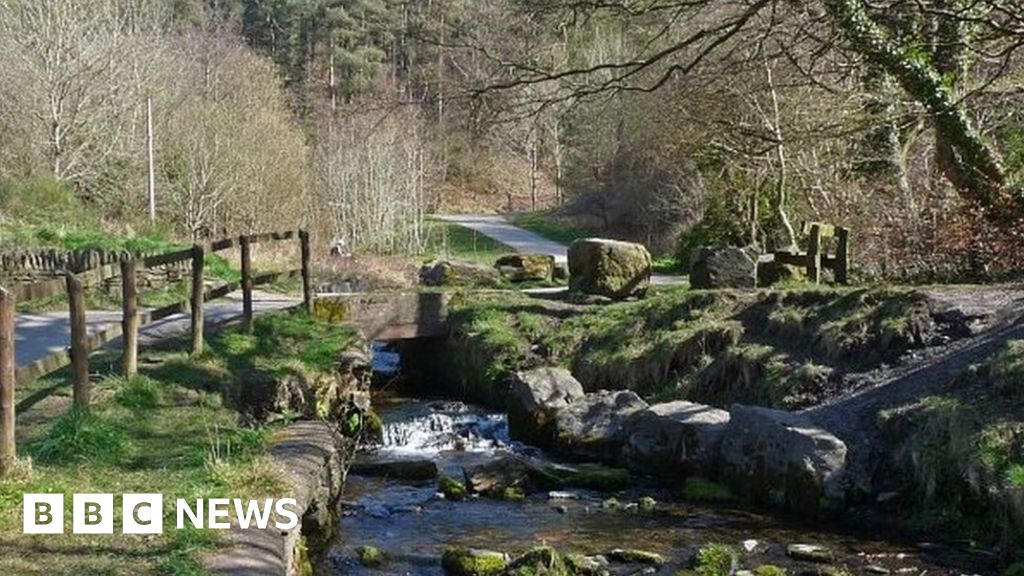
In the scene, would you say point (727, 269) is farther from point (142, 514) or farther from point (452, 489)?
point (142, 514)

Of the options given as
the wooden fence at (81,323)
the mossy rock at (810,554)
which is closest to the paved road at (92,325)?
the wooden fence at (81,323)

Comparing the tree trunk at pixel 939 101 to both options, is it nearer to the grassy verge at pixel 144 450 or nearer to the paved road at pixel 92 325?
the grassy verge at pixel 144 450

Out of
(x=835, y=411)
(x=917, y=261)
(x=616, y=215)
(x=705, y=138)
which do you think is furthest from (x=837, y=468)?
(x=616, y=215)

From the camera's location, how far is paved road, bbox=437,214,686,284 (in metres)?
32.6

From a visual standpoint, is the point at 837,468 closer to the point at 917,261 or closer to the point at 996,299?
the point at 996,299

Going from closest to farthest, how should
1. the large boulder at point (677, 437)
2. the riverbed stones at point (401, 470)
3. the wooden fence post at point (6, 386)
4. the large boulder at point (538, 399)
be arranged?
the wooden fence post at point (6, 386), the large boulder at point (677, 437), the riverbed stones at point (401, 470), the large boulder at point (538, 399)

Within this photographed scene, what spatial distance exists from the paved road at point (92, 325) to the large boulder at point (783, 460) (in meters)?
6.02

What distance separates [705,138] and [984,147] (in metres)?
9.72

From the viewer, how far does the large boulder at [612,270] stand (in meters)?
17.9

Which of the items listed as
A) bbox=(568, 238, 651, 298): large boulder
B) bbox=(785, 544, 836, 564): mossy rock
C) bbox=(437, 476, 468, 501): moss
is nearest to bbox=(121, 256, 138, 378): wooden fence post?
bbox=(437, 476, 468, 501): moss

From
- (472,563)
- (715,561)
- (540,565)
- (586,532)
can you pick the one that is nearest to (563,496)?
(586,532)

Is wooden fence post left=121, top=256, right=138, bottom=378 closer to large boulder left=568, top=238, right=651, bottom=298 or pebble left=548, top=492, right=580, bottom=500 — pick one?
pebble left=548, top=492, right=580, bottom=500

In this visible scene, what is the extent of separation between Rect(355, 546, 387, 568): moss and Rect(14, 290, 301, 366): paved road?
4.05 metres

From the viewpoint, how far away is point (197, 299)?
436 inches
